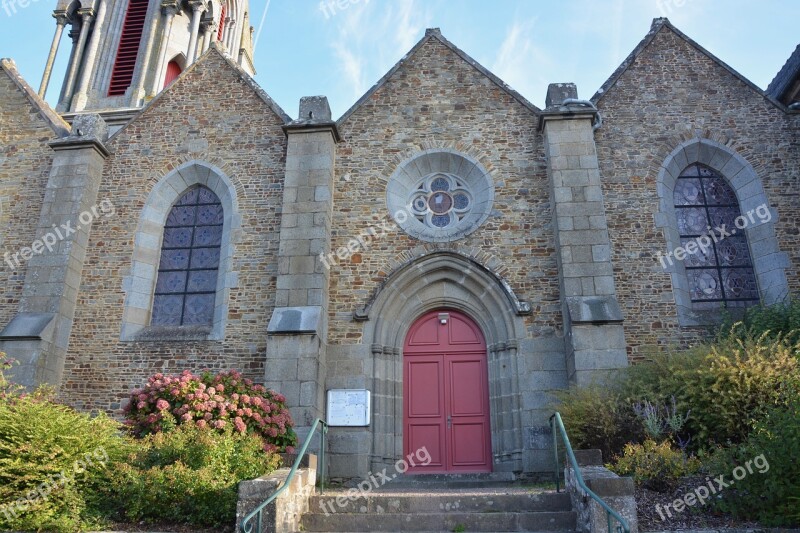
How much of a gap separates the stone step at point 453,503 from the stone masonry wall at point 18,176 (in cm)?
787

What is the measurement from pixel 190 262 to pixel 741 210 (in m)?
9.91

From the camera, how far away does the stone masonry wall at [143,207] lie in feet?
36.4

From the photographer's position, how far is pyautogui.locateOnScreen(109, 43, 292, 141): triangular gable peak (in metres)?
13.0

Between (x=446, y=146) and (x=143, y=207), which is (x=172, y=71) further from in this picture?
(x=446, y=146)

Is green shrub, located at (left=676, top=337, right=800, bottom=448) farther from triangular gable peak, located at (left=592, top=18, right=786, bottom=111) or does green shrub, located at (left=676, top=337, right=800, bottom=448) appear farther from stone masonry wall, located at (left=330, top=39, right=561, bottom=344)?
triangular gable peak, located at (left=592, top=18, right=786, bottom=111)

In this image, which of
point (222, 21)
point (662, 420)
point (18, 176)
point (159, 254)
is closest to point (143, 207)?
point (159, 254)

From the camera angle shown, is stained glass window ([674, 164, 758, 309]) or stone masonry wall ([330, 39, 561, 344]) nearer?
stone masonry wall ([330, 39, 561, 344])

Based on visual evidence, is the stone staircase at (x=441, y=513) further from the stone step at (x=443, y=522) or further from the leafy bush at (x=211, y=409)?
the leafy bush at (x=211, y=409)

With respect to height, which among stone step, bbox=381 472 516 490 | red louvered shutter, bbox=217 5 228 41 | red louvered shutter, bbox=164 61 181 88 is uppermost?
red louvered shutter, bbox=217 5 228 41

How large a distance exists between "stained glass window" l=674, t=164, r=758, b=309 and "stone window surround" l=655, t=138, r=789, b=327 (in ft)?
0.39

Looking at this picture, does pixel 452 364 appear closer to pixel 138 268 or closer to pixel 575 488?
pixel 575 488

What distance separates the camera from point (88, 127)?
12.9 m

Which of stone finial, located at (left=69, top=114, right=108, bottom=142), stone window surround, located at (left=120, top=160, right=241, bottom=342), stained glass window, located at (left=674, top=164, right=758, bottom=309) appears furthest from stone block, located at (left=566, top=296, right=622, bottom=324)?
stone finial, located at (left=69, top=114, right=108, bottom=142)

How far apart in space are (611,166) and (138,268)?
8648 mm
